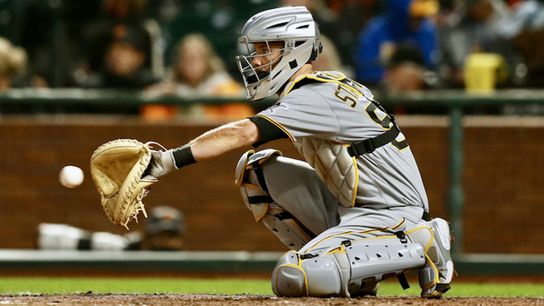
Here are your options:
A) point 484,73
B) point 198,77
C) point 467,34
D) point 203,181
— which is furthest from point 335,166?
point 467,34

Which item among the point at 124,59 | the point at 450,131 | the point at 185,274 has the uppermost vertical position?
the point at 124,59

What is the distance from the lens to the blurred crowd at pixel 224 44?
32.0ft

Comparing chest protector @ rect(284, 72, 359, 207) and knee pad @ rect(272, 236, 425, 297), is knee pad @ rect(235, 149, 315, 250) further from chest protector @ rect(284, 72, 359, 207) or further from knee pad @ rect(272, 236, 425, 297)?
knee pad @ rect(272, 236, 425, 297)

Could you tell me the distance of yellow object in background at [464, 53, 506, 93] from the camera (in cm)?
995

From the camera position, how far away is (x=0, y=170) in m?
9.34

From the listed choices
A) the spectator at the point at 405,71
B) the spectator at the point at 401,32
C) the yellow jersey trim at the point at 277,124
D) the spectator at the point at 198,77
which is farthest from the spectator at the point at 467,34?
the yellow jersey trim at the point at 277,124

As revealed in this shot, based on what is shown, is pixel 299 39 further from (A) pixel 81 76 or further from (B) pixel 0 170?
(A) pixel 81 76

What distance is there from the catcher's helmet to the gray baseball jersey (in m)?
0.16

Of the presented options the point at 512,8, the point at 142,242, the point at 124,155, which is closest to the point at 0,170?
the point at 142,242

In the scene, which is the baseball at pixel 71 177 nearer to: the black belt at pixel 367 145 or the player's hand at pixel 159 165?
the player's hand at pixel 159 165

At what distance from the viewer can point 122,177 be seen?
17.9 ft

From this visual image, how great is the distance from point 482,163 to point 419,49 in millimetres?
1420

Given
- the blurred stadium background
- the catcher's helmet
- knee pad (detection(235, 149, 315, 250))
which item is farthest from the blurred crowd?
the catcher's helmet

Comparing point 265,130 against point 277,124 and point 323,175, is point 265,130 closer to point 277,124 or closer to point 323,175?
point 277,124
